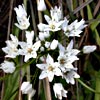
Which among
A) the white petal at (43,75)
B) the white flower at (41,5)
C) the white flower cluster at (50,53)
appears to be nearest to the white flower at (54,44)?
the white flower cluster at (50,53)

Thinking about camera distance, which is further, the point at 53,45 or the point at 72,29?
the point at 72,29

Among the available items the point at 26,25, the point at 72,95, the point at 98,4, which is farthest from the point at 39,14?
the point at 72,95

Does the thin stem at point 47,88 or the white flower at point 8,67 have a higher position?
the white flower at point 8,67

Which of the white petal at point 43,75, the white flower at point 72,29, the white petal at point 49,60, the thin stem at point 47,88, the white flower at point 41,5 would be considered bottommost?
the thin stem at point 47,88

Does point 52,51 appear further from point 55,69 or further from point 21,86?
point 21,86

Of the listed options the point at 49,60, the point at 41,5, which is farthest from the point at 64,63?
the point at 41,5

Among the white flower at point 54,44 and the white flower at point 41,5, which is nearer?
the white flower at point 54,44

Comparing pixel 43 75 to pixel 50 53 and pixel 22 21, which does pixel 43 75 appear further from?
pixel 22 21

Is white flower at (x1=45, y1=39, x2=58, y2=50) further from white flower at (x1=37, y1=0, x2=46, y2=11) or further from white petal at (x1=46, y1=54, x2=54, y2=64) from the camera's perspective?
white flower at (x1=37, y1=0, x2=46, y2=11)

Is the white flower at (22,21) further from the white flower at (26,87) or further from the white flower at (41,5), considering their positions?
the white flower at (26,87)
